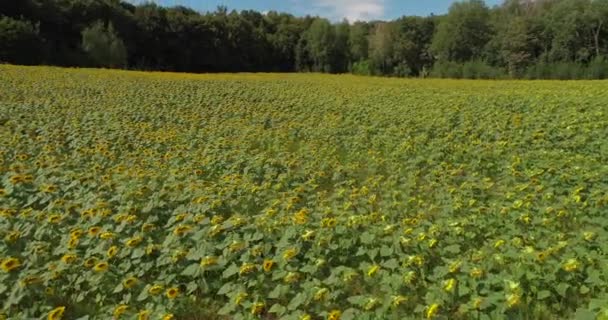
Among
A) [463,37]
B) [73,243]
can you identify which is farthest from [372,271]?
[463,37]

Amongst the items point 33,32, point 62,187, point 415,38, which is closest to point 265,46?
point 415,38

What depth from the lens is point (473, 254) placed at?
11.9ft

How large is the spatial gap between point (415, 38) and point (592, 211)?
68.6 m

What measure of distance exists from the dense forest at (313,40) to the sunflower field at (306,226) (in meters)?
33.4

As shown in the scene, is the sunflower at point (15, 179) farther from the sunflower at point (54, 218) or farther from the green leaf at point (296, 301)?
the green leaf at point (296, 301)

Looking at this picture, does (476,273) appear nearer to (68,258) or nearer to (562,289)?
(562,289)

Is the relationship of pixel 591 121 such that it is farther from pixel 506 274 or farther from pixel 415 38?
pixel 415 38

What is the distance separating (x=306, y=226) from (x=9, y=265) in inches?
79.7

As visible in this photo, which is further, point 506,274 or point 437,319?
point 506,274

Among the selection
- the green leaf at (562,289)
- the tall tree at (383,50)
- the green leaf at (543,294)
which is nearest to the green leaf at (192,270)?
the green leaf at (543,294)

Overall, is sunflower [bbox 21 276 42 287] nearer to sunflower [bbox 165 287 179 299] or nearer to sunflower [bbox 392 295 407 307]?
sunflower [bbox 165 287 179 299]

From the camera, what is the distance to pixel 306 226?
160 inches

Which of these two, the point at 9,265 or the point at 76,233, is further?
the point at 76,233

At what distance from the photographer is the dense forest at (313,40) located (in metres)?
43.5
